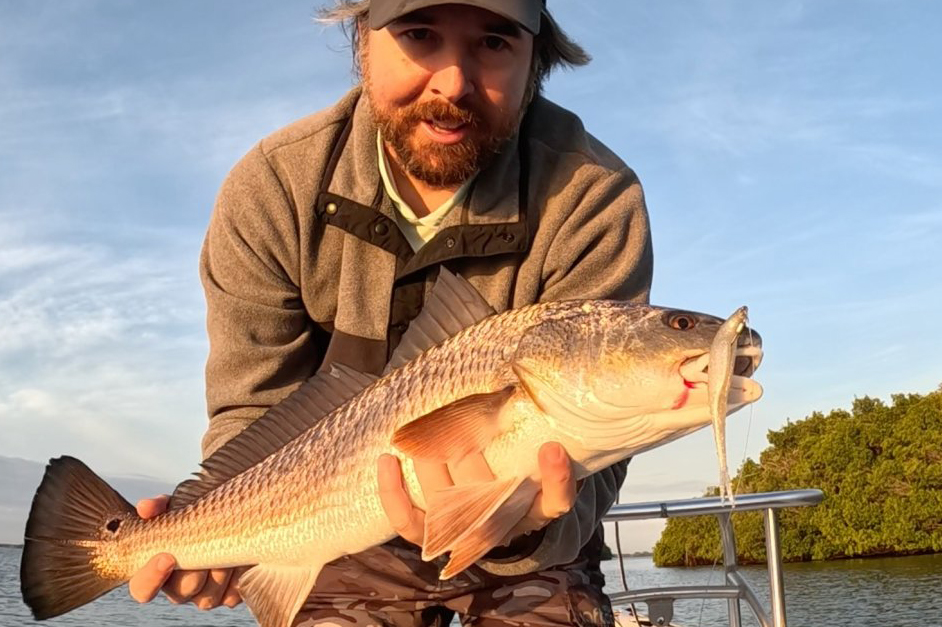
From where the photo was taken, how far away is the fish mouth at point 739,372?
2479 mm

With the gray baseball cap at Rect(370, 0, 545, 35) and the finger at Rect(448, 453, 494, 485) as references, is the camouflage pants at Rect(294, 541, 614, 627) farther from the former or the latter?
the gray baseball cap at Rect(370, 0, 545, 35)

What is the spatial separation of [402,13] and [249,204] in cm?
109

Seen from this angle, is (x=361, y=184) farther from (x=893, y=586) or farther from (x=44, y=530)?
(x=893, y=586)

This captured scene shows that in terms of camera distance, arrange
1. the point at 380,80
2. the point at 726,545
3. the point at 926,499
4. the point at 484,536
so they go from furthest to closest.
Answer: the point at 926,499
the point at 726,545
the point at 380,80
the point at 484,536

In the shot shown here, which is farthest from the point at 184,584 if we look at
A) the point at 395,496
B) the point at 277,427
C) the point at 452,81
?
the point at 452,81

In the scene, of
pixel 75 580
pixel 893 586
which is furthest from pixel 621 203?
pixel 893 586

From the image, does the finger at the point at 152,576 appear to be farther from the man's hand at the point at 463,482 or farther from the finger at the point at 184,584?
the man's hand at the point at 463,482

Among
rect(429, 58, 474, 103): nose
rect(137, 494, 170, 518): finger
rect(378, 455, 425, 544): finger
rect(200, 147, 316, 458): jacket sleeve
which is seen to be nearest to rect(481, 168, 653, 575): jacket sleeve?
rect(429, 58, 474, 103): nose

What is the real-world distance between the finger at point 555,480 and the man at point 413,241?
678 mm

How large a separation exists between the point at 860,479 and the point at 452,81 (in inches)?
2481

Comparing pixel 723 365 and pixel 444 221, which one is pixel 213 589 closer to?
pixel 444 221

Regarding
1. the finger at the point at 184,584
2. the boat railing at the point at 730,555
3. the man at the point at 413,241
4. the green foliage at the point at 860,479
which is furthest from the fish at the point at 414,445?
the green foliage at the point at 860,479

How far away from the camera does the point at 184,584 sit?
3531 mm

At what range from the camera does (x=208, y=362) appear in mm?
4172
